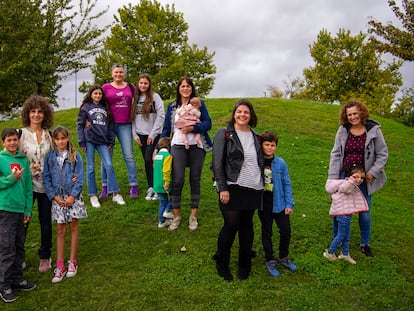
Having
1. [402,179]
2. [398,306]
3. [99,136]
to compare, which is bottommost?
[398,306]

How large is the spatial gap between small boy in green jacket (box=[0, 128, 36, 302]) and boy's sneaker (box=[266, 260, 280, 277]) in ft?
9.29

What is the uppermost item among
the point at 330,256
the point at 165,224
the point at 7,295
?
the point at 165,224

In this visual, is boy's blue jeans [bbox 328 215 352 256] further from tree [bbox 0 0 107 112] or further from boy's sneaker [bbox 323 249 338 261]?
tree [bbox 0 0 107 112]

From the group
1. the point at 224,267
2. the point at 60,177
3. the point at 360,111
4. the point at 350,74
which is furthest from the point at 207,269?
the point at 350,74

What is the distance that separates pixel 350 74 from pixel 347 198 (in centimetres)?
2896

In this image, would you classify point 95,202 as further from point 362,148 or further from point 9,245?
point 362,148

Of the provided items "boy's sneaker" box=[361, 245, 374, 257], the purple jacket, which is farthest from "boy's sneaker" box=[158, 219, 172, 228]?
"boy's sneaker" box=[361, 245, 374, 257]

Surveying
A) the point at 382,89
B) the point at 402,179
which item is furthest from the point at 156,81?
the point at 402,179

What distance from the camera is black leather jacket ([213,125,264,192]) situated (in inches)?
178

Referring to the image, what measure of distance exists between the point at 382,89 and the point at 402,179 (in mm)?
22897

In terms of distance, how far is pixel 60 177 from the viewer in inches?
189

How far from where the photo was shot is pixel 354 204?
5.11 m

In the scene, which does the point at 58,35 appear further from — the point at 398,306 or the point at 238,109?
the point at 398,306

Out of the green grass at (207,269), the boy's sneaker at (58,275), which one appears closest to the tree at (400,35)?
the green grass at (207,269)
